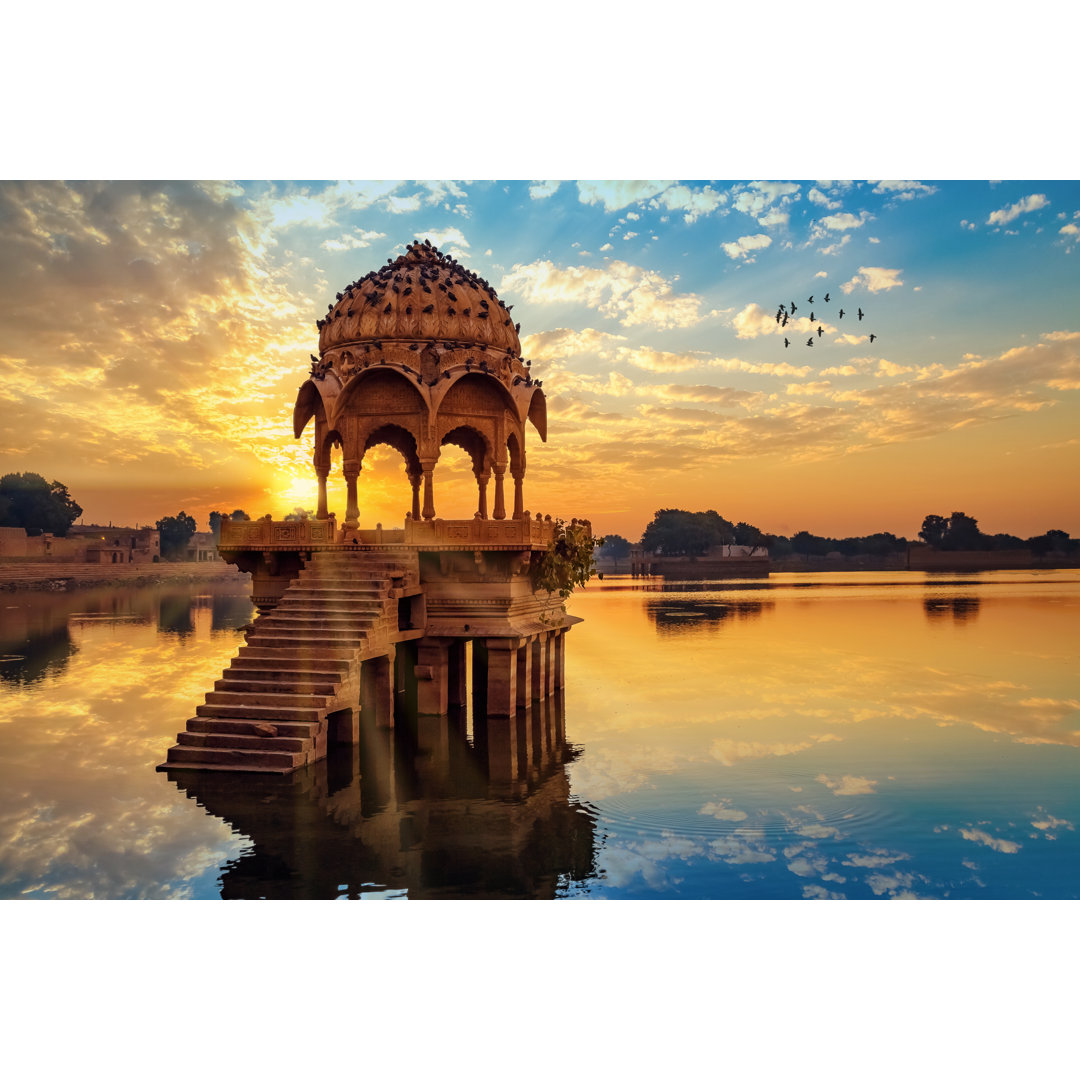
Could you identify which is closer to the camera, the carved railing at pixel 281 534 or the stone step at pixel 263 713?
the stone step at pixel 263 713

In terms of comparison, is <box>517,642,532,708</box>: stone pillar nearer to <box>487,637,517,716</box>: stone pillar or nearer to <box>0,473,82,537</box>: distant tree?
<box>487,637,517,716</box>: stone pillar

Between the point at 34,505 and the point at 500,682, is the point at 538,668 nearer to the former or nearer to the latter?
the point at 500,682

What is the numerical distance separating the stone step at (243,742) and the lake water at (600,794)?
43 centimetres

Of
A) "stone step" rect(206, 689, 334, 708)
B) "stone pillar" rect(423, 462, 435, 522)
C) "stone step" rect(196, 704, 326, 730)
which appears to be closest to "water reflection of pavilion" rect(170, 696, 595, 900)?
"stone step" rect(196, 704, 326, 730)

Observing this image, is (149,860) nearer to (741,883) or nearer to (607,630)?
(741,883)

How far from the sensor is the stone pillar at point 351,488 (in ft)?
64.5

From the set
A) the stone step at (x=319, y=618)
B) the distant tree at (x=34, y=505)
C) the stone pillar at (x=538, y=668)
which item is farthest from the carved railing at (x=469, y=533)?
the distant tree at (x=34, y=505)

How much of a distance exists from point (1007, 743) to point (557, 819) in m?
10.6

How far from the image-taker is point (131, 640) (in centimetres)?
3647

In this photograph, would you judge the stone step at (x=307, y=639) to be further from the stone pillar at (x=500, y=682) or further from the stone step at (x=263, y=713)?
the stone pillar at (x=500, y=682)

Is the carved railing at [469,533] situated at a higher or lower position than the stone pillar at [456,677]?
higher

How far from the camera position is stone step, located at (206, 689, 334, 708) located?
13.4 metres

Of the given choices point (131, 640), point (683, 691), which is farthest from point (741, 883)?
point (131, 640)

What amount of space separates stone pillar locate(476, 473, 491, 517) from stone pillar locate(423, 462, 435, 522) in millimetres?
4437
